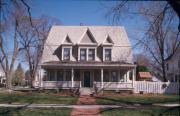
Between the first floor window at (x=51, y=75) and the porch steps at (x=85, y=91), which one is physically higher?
the first floor window at (x=51, y=75)

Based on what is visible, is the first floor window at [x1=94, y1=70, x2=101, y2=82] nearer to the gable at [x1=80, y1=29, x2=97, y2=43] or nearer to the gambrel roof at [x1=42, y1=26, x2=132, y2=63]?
the gambrel roof at [x1=42, y1=26, x2=132, y2=63]

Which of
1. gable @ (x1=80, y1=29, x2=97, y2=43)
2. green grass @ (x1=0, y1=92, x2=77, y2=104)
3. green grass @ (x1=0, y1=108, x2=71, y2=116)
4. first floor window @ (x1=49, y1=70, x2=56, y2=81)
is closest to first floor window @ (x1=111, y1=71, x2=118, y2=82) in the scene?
gable @ (x1=80, y1=29, x2=97, y2=43)

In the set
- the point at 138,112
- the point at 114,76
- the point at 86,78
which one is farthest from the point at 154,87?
the point at 138,112

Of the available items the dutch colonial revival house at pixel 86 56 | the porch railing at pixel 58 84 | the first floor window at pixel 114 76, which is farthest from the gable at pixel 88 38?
the porch railing at pixel 58 84

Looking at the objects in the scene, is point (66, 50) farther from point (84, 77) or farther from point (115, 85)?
point (115, 85)

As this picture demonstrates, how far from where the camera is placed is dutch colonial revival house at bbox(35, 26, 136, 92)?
33650 millimetres

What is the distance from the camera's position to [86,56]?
35.0 meters

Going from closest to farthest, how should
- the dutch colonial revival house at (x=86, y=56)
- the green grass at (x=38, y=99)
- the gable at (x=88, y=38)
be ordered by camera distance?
the green grass at (x=38, y=99)
the dutch colonial revival house at (x=86, y=56)
the gable at (x=88, y=38)

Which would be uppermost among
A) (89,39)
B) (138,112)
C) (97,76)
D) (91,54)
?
(89,39)

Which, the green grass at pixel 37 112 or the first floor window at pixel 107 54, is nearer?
the green grass at pixel 37 112

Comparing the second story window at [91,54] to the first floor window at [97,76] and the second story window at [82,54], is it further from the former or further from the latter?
the first floor window at [97,76]

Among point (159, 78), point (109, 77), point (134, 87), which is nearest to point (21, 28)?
point (109, 77)

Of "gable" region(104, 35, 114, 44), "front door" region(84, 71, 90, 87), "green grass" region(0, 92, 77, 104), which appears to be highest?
"gable" region(104, 35, 114, 44)

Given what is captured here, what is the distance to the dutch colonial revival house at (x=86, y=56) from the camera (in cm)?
3365
